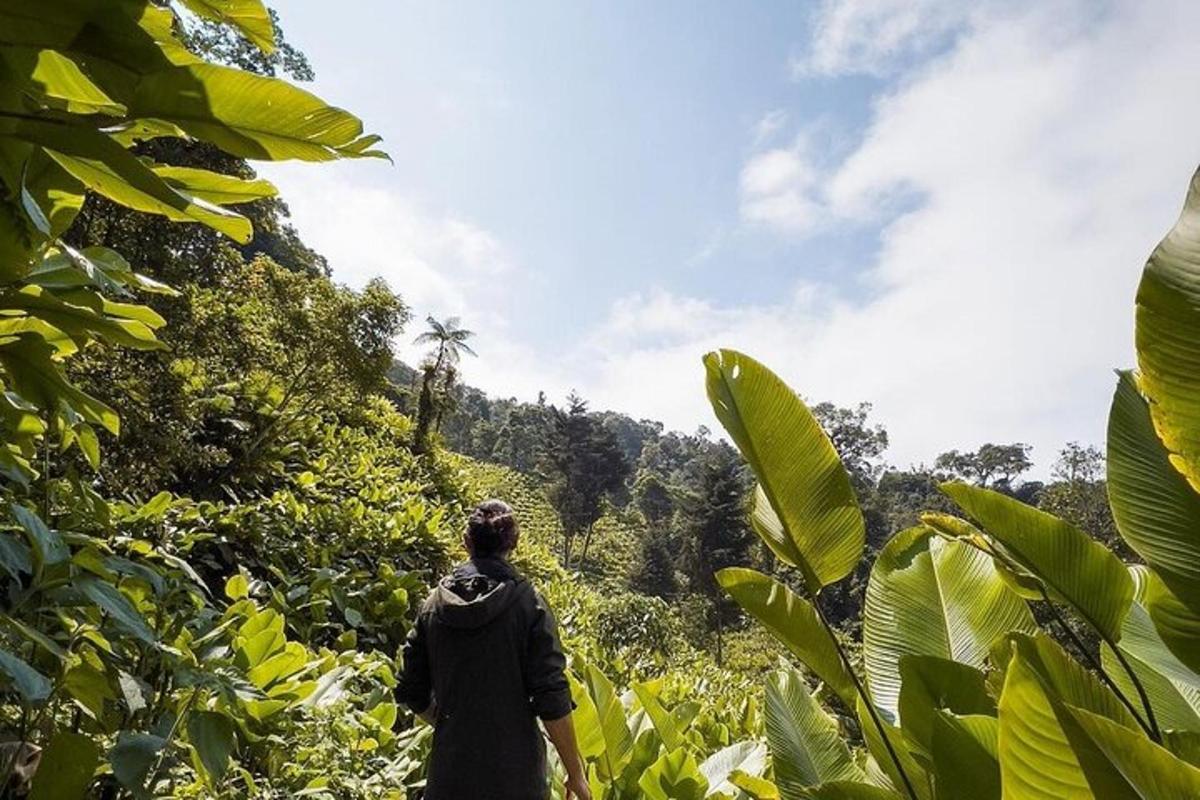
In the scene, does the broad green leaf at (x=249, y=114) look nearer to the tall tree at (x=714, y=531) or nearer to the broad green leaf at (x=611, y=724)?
the broad green leaf at (x=611, y=724)

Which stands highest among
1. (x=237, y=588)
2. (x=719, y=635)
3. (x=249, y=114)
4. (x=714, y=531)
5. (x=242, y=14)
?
(x=714, y=531)

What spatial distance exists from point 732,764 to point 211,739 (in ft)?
4.82

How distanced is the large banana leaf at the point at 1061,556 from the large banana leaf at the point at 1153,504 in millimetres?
65

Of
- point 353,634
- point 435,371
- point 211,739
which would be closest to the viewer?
point 211,739

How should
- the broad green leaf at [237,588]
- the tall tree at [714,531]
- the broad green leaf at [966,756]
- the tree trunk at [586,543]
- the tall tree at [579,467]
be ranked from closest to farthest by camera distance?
the broad green leaf at [966,756]
the broad green leaf at [237,588]
the tall tree at [714,531]
the tree trunk at [586,543]
the tall tree at [579,467]

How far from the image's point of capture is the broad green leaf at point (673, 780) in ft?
6.42

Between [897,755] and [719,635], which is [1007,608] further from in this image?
[719,635]

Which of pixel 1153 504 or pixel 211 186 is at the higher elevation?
pixel 211 186

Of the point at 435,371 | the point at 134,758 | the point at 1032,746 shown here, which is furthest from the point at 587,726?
the point at 435,371

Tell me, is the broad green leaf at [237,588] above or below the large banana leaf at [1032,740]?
above

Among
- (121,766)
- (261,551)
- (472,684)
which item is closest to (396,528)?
(261,551)

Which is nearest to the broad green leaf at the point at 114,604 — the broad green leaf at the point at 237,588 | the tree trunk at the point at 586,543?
the broad green leaf at the point at 237,588

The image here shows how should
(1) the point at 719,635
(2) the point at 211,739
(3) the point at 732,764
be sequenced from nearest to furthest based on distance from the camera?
(2) the point at 211,739
(3) the point at 732,764
(1) the point at 719,635

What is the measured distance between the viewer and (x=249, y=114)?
71cm
